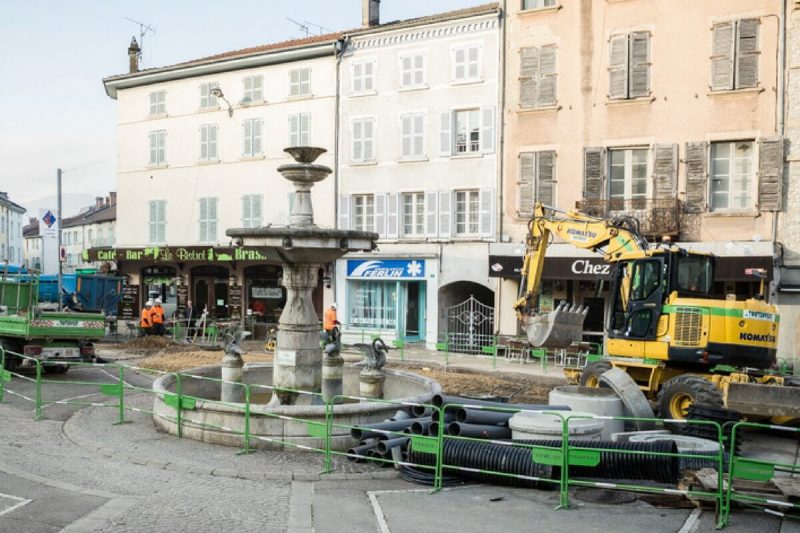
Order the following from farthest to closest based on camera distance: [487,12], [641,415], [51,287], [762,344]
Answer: [51,287]
[487,12]
[762,344]
[641,415]

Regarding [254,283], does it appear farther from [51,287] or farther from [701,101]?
[701,101]

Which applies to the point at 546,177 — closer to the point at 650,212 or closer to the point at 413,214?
the point at 650,212

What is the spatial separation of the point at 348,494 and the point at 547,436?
2.76m

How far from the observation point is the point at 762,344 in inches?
555

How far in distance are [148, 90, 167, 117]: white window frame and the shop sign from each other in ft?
36.0

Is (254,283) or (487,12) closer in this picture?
(487,12)

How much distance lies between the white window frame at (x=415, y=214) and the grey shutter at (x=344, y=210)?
2.18 metres

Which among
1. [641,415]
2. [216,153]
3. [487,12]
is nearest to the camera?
[641,415]

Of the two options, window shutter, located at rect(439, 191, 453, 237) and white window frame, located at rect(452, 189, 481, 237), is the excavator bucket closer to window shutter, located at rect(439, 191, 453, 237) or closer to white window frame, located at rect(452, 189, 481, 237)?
white window frame, located at rect(452, 189, 481, 237)

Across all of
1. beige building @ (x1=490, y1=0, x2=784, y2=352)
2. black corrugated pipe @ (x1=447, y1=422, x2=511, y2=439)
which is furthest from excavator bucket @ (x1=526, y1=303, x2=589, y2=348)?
black corrugated pipe @ (x1=447, y1=422, x2=511, y2=439)

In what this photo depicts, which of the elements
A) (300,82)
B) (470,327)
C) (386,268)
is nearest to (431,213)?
(386,268)

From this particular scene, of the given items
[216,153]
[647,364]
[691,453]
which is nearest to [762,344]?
[647,364]

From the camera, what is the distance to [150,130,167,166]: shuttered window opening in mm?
34219

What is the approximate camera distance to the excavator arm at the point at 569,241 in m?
16.0
